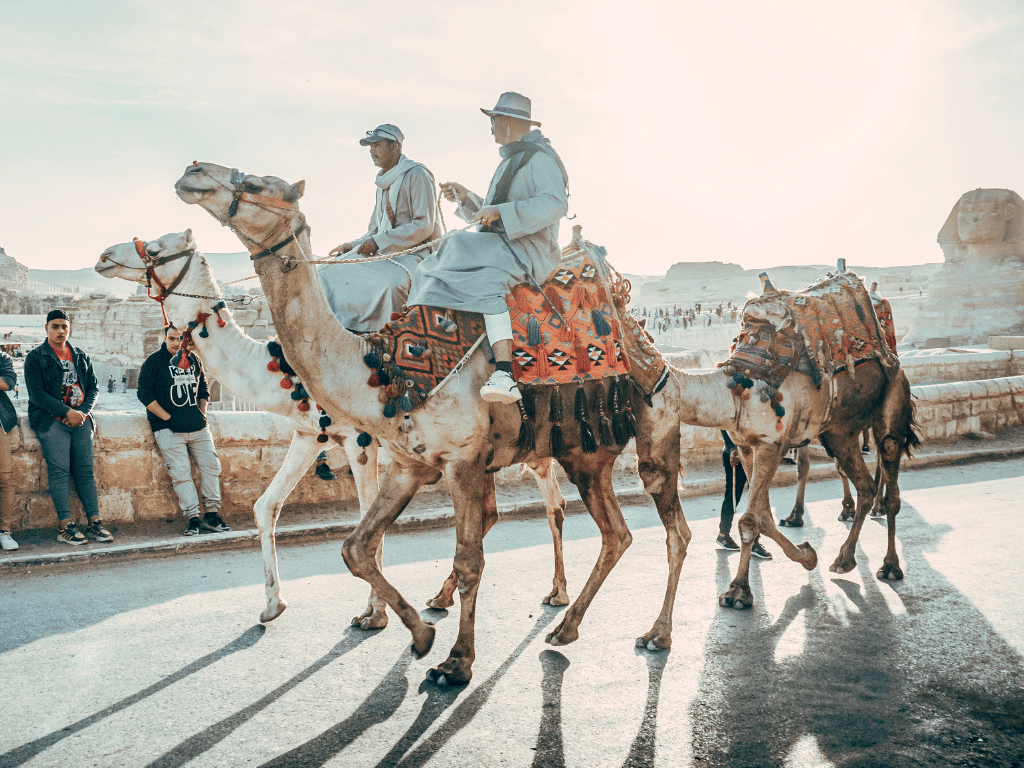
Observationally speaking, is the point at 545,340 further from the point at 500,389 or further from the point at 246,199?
the point at 246,199

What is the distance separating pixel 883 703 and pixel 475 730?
1960 millimetres

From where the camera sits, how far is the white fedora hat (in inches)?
183

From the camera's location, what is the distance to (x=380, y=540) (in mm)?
4238

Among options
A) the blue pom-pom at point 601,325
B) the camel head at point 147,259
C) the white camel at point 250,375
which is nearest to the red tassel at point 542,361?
the blue pom-pom at point 601,325

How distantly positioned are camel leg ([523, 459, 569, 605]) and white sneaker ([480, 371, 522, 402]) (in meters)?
1.70

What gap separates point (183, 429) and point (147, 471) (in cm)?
56

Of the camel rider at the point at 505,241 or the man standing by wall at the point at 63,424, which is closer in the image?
the camel rider at the point at 505,241

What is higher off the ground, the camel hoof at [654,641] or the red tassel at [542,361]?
the red tassel at [542,361]

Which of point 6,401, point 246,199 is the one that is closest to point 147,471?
point 6,401

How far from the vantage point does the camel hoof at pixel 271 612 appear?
509cm

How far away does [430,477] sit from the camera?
179 inches

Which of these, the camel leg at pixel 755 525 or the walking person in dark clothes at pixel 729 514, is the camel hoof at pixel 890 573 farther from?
the walking person in dark clothes at pixel 729 514

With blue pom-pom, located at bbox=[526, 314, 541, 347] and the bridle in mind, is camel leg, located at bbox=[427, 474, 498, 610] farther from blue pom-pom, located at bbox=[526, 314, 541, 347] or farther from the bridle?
the bridle

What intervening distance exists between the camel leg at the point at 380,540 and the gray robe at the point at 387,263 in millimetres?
1275
